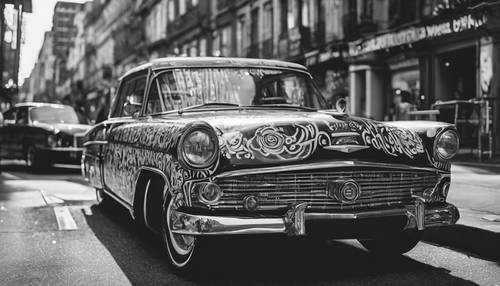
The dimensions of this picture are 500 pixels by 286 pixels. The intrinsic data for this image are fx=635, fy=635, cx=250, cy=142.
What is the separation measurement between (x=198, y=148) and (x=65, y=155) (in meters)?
9.93

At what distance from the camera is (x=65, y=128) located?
1351cm

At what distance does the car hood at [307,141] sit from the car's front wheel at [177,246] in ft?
1.82

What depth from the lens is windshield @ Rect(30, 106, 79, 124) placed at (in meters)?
14.4

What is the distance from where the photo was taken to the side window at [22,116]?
47.6 ft

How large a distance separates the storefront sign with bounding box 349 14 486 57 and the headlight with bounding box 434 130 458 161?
36.6 feet

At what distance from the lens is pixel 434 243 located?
561cm

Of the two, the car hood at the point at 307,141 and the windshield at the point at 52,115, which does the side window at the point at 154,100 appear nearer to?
the car hood at the point at 307,141

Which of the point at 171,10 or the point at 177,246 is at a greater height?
the point at 171,10

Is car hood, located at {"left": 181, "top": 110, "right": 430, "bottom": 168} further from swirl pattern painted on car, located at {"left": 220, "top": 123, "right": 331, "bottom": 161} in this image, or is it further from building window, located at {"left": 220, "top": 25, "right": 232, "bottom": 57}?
building window, located at {"left": 220, "top": 25, "right": 232, "bottom": 57}

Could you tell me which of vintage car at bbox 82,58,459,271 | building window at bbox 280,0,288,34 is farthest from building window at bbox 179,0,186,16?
vintage car at bbox 82,58,459,271

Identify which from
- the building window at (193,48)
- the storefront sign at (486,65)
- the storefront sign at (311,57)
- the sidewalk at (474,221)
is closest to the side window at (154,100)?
the sidewalk at (474,221)

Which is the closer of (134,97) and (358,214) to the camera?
(358,214)

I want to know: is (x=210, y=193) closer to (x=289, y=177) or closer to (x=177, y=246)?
(x=289, y=177)

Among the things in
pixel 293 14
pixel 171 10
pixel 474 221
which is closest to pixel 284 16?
pixel 293 14
